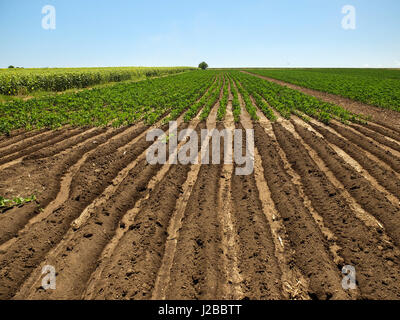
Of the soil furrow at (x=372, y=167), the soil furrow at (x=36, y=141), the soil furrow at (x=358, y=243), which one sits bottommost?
the soil furrow at (x=358, y=243)

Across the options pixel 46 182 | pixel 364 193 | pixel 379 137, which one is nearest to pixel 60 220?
pixel 46 182

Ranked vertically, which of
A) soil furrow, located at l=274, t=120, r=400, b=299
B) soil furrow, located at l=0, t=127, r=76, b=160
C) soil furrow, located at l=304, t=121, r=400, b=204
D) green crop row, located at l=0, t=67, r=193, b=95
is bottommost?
soil furrow, located at l=274, t=120, r=400, b=299

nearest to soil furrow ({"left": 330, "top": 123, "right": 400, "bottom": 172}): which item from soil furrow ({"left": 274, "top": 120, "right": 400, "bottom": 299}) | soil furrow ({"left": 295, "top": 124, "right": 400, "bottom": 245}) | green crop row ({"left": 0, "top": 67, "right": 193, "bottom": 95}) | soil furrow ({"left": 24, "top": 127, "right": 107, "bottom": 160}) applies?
soil furrow ({"left": 295, "top": 124, "right": 400, "bottom": 245})

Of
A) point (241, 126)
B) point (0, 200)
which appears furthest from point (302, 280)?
point (241, 126)

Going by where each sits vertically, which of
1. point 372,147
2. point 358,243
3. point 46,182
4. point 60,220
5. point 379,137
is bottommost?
point 358,243

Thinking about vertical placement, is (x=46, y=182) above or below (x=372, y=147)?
below

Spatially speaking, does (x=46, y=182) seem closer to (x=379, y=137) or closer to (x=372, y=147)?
(x=372, y=147)

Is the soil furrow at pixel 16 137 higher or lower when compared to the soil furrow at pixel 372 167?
higher

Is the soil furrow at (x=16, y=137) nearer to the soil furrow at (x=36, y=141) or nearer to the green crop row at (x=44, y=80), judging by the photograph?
the soil furrow at (x=36, y=141)

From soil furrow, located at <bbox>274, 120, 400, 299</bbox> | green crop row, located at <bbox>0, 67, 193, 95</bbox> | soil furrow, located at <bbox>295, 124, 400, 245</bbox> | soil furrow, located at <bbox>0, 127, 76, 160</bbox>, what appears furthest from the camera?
green crop row, located at <bbox>0, 67, 193, 95</bbox>

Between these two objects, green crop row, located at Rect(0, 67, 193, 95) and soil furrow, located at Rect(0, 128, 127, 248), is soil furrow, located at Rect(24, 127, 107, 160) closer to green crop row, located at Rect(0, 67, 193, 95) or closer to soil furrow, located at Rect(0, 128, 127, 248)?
soil furrow, located at Rect(0, 128, 127, 248)

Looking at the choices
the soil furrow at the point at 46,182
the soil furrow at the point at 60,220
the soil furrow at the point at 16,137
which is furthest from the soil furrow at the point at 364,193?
the soil furrow at the point at 16,137
